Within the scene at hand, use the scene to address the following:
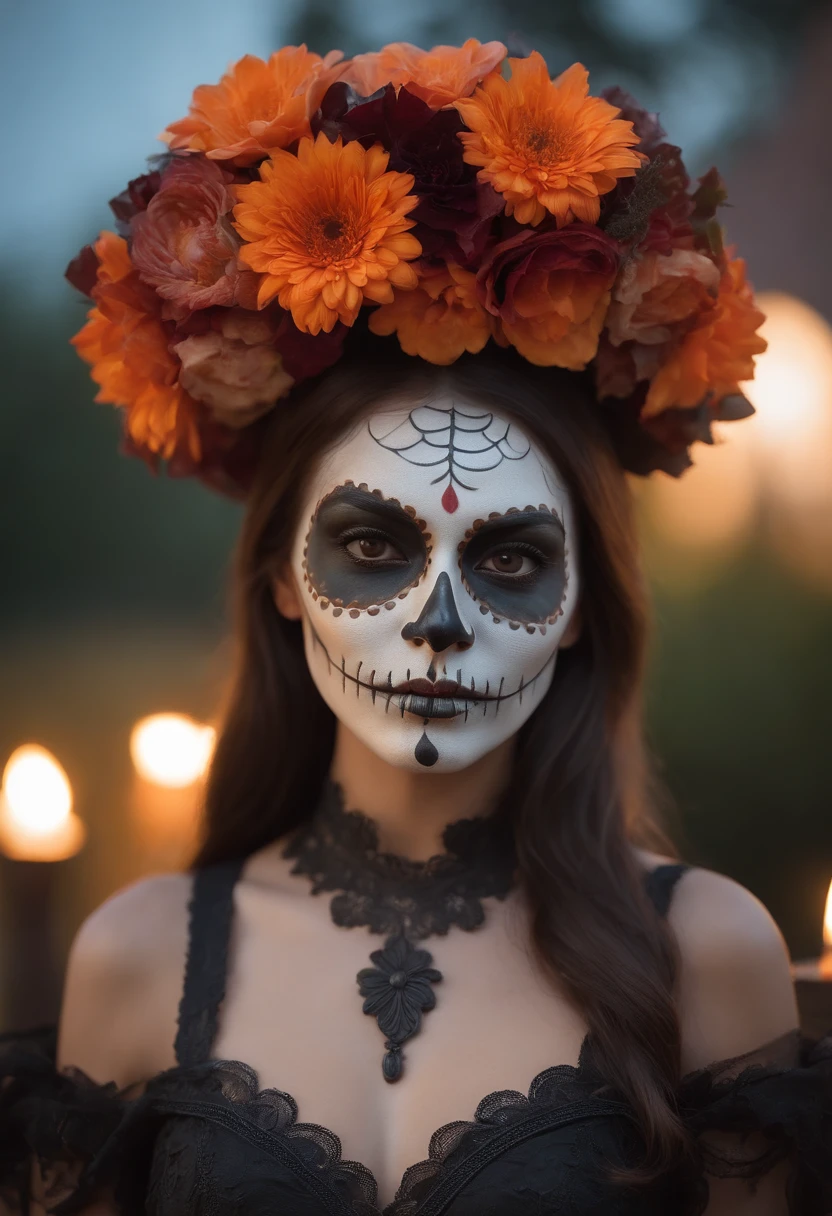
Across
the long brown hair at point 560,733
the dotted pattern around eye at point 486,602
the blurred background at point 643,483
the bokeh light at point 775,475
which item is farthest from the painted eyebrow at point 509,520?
the bokeh light at point 775,475

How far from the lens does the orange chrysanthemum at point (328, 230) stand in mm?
1671

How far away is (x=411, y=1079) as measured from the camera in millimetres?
1643

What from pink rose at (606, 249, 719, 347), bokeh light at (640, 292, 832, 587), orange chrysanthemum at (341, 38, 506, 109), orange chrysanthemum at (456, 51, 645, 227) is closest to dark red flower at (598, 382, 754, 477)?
pink rose at (606, 249, 719, 347)

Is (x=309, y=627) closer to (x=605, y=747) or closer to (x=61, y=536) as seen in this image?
(x=605, y=747)

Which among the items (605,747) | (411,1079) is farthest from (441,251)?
(411,1079)

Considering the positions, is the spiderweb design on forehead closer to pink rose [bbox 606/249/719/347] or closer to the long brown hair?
the long brown hair

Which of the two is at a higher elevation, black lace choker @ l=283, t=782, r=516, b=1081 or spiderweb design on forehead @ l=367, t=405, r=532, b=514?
spiderweb design on forehead @ l=367, t=405, r=532, b=514

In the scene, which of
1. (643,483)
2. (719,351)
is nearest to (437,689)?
(719,351)

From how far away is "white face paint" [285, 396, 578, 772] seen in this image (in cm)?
172

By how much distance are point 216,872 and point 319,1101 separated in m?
0.45

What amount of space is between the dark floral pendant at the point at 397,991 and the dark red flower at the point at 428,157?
3.19 feet

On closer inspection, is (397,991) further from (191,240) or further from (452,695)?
(191,240)

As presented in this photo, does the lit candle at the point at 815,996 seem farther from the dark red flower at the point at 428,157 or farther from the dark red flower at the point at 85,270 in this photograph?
the dark red flower at the point at 85,270

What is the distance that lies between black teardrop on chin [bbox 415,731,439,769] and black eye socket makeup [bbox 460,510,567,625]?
21 centimetres
